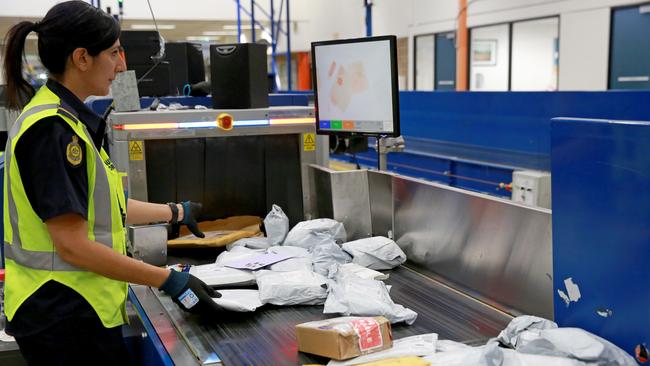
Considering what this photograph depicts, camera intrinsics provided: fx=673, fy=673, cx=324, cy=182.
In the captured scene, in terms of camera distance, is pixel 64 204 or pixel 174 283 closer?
pixel 64 204

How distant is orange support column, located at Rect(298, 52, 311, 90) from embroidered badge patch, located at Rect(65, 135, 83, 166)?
13822mm

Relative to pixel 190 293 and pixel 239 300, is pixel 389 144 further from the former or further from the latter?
pixel 190 293

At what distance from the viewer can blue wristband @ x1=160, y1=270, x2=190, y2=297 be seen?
5.52ft

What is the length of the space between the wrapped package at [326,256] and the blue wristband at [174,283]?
74 cm

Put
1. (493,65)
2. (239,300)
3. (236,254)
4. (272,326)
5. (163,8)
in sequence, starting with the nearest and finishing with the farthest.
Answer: (272,326) < (239,300) < (236,254) < (493,65) < (163,8)

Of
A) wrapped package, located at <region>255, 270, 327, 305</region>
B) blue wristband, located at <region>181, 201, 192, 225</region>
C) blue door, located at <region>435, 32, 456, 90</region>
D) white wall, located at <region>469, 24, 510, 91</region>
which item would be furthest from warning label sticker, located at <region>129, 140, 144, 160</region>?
blue door, located at <region>435, 32, 456, 90</region>

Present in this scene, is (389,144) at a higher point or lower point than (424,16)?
lower

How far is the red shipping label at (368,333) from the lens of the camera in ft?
5.49

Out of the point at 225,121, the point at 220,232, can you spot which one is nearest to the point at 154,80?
the point at 225,121

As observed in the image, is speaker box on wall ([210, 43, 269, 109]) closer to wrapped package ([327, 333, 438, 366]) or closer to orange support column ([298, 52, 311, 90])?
wrapped package ([327, 333, 438, 366])

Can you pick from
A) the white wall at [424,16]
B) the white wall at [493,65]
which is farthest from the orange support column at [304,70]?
the white wall at [493,65]

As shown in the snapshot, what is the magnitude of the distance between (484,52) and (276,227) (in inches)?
299

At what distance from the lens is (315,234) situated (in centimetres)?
271

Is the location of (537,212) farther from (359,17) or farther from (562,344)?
(359,17)
